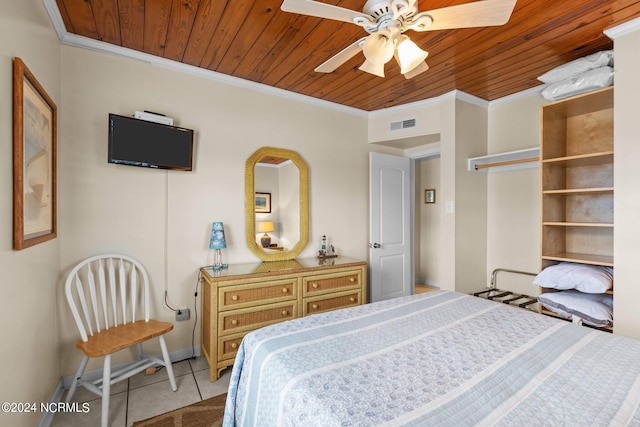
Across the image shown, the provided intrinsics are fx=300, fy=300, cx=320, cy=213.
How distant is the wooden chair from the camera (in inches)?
78.1

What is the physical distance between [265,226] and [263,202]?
0.79ft

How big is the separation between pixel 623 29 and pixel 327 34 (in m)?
1.94

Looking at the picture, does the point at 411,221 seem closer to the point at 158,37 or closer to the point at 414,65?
the point at 414,65

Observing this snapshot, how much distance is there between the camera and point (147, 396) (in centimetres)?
210

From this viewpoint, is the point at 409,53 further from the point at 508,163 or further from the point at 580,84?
the point at 508,163

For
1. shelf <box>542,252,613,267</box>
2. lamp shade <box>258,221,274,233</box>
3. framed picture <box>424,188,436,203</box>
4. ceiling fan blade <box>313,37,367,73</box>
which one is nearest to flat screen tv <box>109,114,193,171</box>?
lamp shade <box>258,221,274,233</box>

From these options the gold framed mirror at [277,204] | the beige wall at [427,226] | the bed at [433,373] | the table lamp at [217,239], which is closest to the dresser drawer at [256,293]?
the table lamp at [217,239]

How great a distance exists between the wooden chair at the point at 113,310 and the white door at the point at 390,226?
2.35 meters

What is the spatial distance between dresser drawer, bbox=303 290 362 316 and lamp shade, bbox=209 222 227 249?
2.93 ft

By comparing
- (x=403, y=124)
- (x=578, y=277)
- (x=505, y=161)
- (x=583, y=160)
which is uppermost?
(x=403, y=124)

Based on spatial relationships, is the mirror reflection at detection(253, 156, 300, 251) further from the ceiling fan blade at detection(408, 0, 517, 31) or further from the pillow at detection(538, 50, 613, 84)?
the pillow at detection(538, 50, 613, 84)

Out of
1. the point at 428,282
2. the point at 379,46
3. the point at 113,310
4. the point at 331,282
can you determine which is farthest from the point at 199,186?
the point at 428,282

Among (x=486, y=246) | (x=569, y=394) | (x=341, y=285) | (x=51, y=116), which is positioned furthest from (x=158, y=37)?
(x=486, y=246)

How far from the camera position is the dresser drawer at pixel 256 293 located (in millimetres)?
2322
